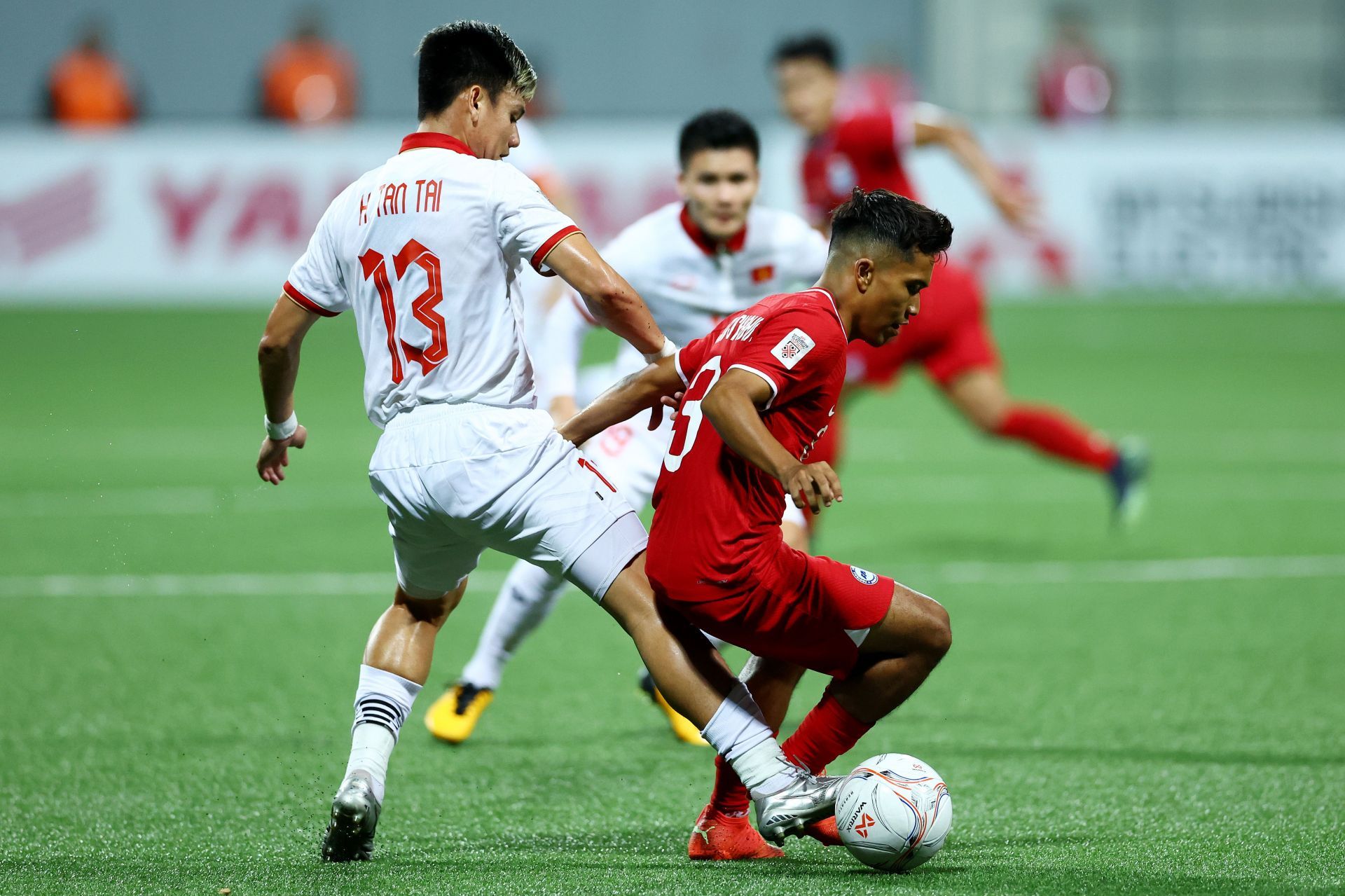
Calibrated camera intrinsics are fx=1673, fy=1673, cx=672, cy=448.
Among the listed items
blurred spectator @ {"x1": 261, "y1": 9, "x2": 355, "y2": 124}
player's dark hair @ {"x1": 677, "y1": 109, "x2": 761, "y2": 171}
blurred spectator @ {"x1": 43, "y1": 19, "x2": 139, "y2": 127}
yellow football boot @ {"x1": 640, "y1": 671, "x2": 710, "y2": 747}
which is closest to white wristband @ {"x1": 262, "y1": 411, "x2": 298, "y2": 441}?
yellow football boot @ {"x1": 640, "y1": 671, "x2": 710, "y2": 747}

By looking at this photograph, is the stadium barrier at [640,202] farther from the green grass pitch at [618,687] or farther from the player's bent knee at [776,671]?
the player's bent knee at [776,671]

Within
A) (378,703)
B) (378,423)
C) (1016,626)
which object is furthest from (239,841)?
(1016,626)

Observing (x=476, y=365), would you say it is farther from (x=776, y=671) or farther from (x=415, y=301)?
(x=776, y=671)

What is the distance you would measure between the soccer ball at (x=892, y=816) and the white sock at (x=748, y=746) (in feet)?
0.53

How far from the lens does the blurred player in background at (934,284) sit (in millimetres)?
8234

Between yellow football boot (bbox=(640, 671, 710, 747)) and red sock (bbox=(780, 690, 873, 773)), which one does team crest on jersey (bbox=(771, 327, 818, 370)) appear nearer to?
red sock (bbox=(780, 690, 873, 773))

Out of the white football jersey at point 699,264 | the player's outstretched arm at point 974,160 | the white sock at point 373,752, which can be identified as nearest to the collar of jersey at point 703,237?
the white football jersey at point 699,264

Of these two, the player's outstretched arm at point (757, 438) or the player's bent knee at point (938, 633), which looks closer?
the player's outstretched arm at point (757, 438)

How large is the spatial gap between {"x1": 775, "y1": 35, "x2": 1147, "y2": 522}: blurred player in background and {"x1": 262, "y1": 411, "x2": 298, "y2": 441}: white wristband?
13.8 feet

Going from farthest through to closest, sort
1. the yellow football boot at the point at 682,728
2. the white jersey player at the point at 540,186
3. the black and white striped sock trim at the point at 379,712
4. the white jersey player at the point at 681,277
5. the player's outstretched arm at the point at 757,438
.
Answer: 1. the white jersey player at the point at 540,186
2. the white jersey player at the point at 681,277
3. the yellow football boot at the point at 682,728
4. the black and white striped sock trim at the point at 379,712
5. the player's outstretched arm at the point at 757,438

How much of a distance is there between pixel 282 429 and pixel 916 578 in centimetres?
399

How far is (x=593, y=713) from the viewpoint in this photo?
559 cm

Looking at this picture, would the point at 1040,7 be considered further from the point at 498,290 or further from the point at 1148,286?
the point at 498,290

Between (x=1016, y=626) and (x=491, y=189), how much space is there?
3.66 m
